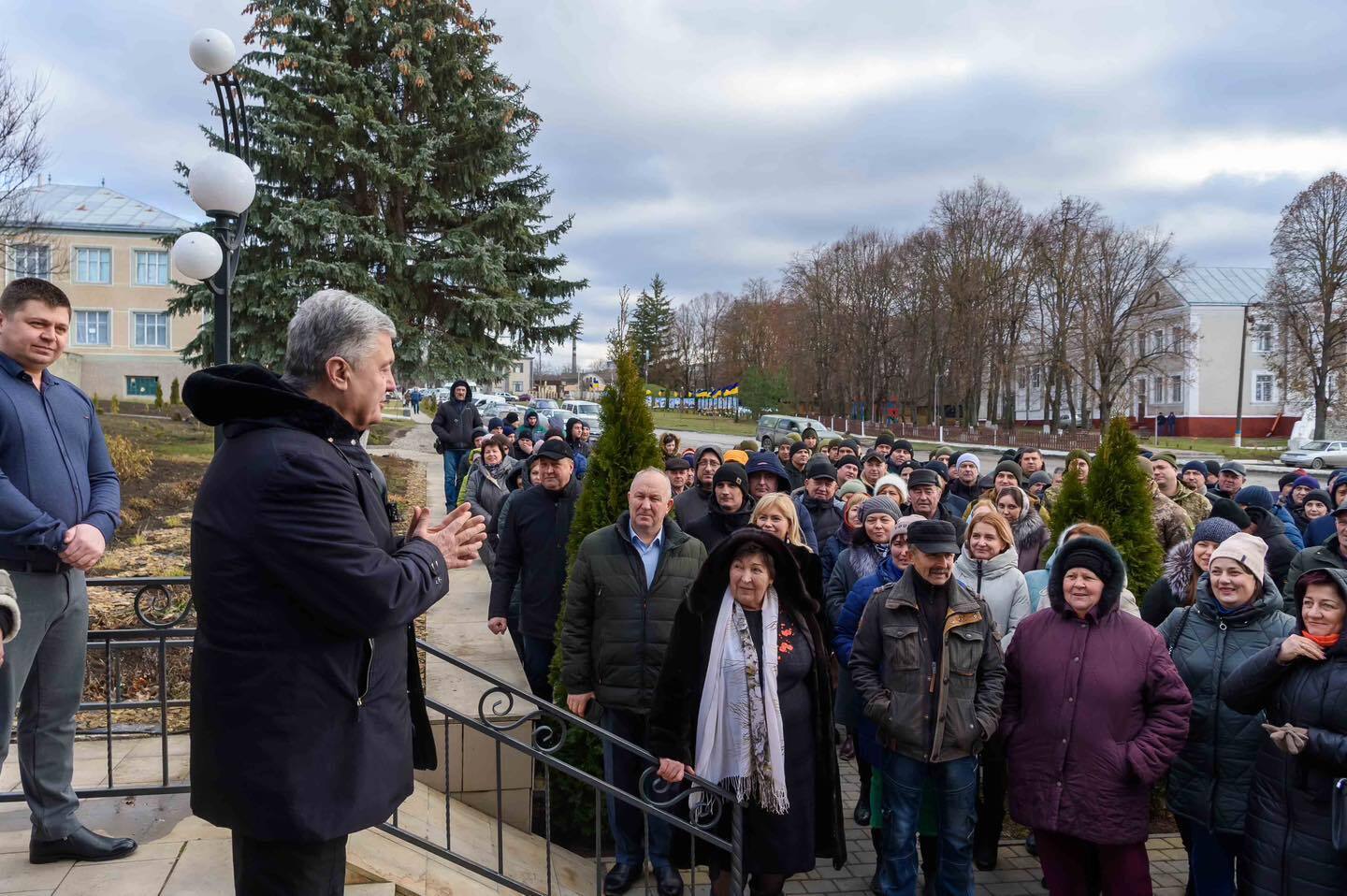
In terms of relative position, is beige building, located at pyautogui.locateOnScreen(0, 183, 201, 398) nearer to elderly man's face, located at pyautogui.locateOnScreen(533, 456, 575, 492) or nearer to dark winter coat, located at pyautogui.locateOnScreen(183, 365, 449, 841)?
elderly man's face, located at pyautogui.locateOnScreen(533, 456, 575, 492)

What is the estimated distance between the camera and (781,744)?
12.6ft

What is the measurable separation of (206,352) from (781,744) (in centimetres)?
2279

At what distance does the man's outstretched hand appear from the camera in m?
2.29

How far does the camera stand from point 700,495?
23.6 feet

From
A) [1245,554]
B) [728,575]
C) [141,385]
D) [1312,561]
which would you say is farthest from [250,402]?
[141,385]

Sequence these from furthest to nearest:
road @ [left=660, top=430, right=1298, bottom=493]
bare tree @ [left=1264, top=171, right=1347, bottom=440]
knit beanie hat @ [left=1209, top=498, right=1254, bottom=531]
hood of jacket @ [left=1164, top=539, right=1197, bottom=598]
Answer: bare tree @ [left=1264, top=171, right=1347, bottom=440] < road @ [left=660, top=430, right=1298, bottom=493] < knit beanie hat @ [left=1209, top=498, right=1254, bottom=531] < hood of jacket @ [left=1164, top=539, right=1197, bottom=598]

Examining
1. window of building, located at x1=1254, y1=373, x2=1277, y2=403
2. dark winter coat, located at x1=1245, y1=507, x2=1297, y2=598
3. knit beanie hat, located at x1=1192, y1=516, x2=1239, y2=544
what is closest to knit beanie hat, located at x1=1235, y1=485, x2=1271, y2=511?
dark winter coat, located at x1=1245, y1=507, x2=1297, y2=598

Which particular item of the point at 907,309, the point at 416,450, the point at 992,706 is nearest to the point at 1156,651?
the point at 992,706

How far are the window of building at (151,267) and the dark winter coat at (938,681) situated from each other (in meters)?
51.2

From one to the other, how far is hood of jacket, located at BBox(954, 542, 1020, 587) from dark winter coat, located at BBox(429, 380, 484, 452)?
883 cm

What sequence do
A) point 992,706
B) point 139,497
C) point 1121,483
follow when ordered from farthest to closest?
point 139,497 < point 1121,483 < point 992,706

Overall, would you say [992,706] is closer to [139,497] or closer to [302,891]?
[302,891]

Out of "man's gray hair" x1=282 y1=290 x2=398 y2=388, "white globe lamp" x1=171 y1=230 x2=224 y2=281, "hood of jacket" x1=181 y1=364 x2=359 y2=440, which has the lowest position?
"hood of jacket" x1=181 y1=364 x2=359 y2=440

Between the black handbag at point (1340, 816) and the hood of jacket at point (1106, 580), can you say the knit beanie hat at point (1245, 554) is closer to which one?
the hood of jacket at point (1106, 580)
